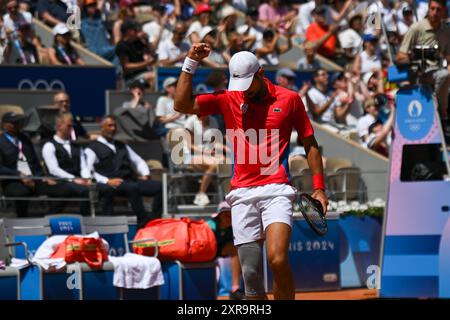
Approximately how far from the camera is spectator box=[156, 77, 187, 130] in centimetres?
1712

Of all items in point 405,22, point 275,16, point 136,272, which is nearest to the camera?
point 136,272

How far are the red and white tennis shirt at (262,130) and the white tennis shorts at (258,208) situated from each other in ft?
0.22

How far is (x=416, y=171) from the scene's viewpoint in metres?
13.5

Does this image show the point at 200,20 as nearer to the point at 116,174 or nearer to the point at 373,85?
the point at 373,85

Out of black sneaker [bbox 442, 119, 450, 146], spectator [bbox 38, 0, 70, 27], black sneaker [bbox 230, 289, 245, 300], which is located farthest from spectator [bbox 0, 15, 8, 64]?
black sneaker [bbox 442, 119, 450, 146]

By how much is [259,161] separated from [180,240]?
165 inches

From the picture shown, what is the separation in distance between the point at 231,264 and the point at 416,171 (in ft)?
9.33

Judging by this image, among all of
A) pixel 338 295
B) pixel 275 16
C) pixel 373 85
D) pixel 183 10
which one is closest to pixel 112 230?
pixel 338 295

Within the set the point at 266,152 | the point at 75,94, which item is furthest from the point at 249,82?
the point at 75,94

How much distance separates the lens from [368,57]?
2062 cm

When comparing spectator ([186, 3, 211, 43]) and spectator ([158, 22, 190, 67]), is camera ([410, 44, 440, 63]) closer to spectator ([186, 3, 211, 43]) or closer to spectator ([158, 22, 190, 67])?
spectator ([158, 22, 190, 67])

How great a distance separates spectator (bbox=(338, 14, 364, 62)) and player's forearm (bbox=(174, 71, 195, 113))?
13.0 m

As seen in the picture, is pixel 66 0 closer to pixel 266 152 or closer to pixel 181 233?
pixel 181 233

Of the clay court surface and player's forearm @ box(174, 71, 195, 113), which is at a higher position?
player's forearm @ box(174, 71, 195, 113)
